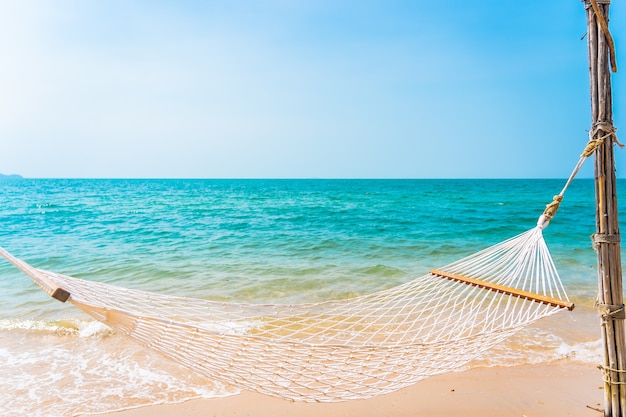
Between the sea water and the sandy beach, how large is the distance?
0.49 feet

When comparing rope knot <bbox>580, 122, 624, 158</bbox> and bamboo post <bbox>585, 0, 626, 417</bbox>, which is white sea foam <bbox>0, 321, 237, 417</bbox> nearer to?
bamboo post <bbox>585, 0, 626, 417</bbox>

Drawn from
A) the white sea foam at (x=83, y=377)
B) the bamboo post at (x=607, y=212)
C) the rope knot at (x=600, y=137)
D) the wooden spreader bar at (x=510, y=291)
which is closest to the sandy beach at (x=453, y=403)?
the white sea foam at (x=83, y=377)

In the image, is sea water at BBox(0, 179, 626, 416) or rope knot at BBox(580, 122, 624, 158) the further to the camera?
sea water at BBox(0, 179, 626, 416)

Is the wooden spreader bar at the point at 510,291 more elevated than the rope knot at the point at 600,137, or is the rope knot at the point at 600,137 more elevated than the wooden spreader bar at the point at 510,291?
the rope knot at the point at 600,137

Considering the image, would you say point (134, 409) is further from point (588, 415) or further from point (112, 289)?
point (588, 415)

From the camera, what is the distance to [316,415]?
2188 millimetres

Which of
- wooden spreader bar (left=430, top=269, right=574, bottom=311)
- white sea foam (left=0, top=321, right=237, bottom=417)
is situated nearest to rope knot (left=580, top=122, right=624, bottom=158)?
wooden spreader bar (left=430, top=269, right=574, bottom=311)

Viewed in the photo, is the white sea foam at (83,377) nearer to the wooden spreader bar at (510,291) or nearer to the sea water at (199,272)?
the sea water at (199,272)

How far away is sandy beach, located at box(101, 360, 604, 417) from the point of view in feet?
7.21

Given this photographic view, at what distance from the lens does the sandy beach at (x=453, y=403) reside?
220cm

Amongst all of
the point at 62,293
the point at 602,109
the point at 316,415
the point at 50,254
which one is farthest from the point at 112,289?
the point at 50,254

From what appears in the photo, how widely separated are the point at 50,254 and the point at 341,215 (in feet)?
27.1

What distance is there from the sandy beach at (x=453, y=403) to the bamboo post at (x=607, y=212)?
50 centimetres

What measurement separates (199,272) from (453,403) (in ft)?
13.3
